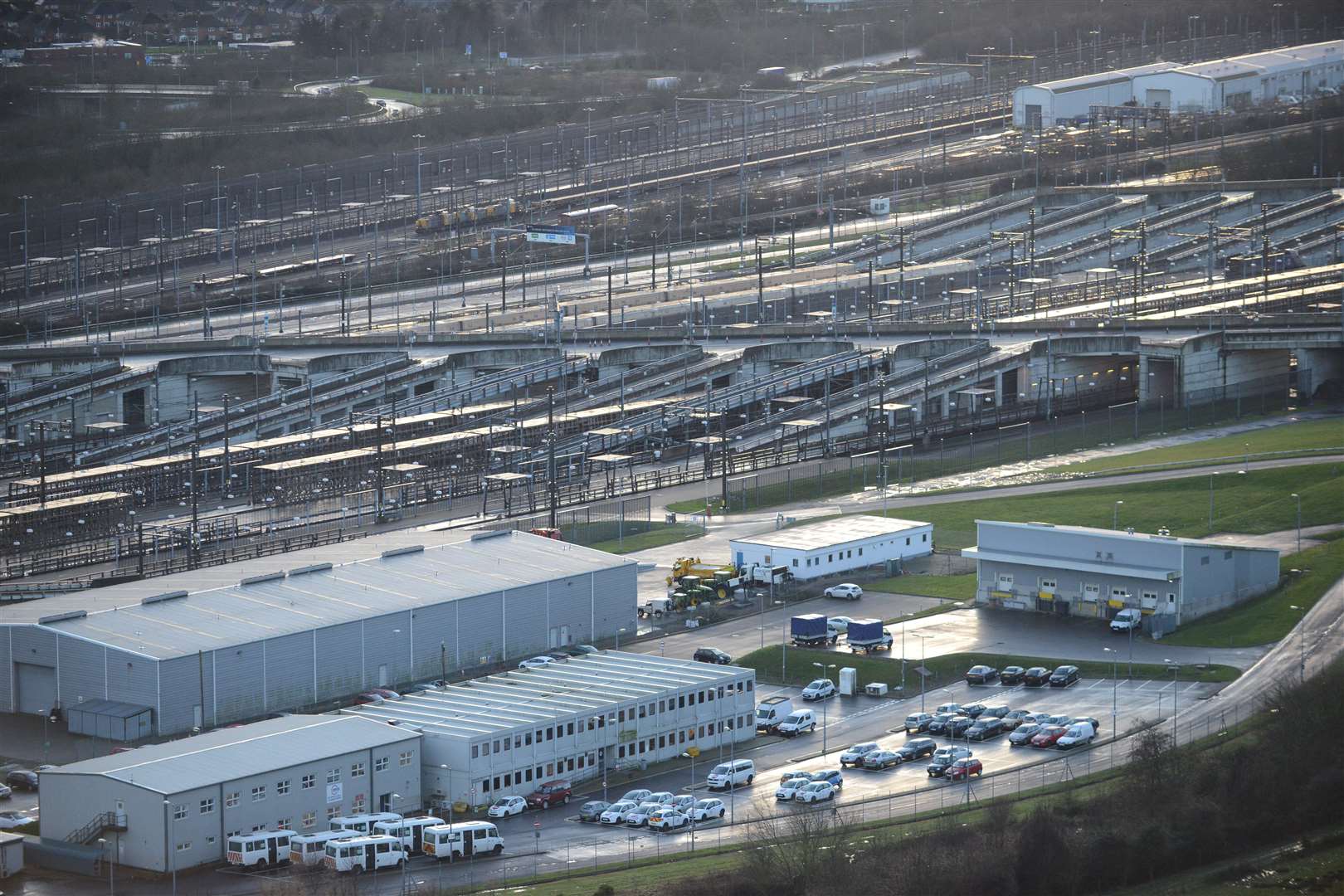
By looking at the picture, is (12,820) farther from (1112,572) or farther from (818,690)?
(1112,572)

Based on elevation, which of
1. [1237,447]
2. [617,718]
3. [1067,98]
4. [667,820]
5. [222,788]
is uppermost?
[1067,98]

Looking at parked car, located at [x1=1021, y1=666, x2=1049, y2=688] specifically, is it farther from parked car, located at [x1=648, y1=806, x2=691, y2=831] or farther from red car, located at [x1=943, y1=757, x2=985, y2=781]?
parked car, located at [x1=648, y1=806, x2=691, y2=831]

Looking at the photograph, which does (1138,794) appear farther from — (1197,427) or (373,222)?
(373,222)

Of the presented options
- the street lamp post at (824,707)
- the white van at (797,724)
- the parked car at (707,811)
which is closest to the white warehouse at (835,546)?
the street lamp post at (824,707)

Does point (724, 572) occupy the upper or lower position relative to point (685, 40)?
lower

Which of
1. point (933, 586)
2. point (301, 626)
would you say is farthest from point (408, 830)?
point (933, 586)

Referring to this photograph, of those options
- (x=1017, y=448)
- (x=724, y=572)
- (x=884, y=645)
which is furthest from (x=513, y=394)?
(x=884, y=645)

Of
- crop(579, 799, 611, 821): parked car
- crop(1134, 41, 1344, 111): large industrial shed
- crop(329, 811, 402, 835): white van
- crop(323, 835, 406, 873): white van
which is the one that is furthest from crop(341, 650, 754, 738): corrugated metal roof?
crop(1134, 41, 1344, 111): large industrial shed
